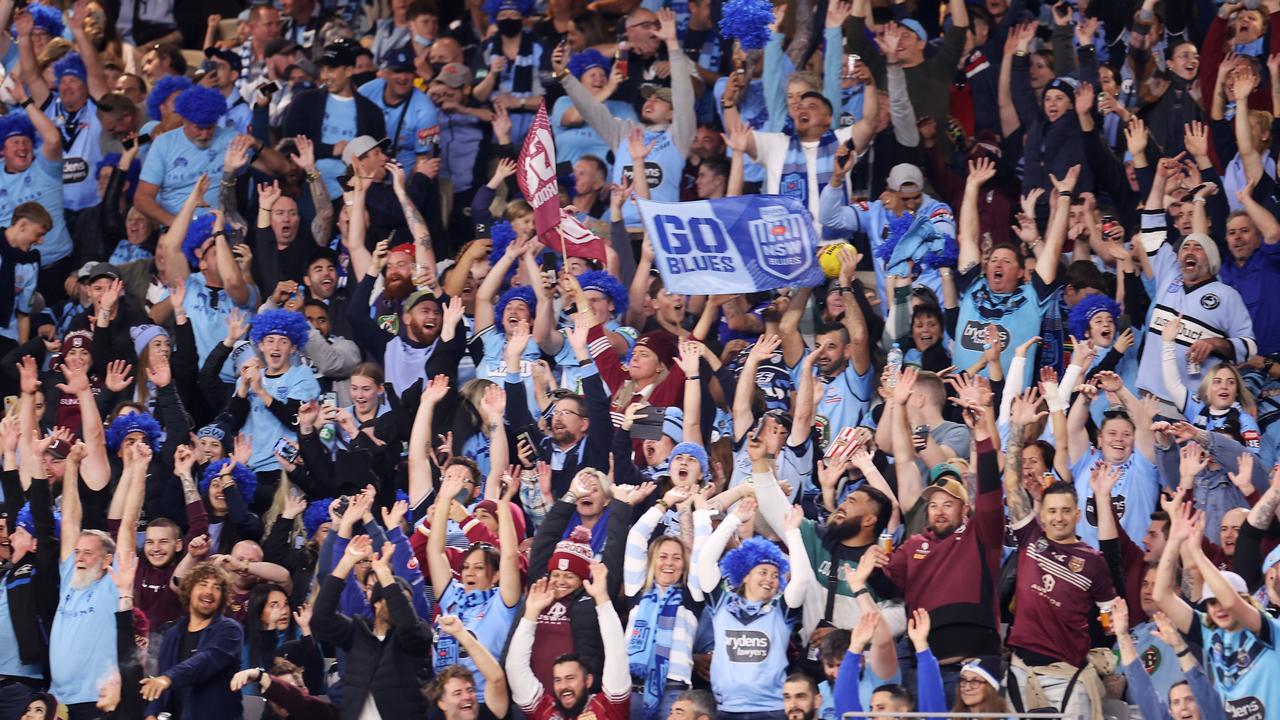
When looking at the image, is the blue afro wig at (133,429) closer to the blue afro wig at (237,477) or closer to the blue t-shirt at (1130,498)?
the blue afro wig at (237,477)

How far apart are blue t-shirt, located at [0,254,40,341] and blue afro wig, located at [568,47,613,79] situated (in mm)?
3871

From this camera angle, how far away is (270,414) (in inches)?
556

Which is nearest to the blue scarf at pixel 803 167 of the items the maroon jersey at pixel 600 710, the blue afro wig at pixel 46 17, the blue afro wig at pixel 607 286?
the blue afro wig at pixel 607 286

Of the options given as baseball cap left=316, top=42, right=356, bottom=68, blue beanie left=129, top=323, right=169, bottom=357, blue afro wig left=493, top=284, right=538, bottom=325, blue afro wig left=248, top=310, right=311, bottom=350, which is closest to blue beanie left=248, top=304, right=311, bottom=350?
blue afro wig left=248, top=310, right=311, bottom=350

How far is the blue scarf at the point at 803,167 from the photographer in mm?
14820

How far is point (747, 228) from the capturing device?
46.2ft

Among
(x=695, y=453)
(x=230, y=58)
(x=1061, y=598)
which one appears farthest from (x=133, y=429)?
(x=1061, y=598)

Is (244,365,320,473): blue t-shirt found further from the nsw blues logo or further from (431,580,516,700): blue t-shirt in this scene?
the nsw blues logo

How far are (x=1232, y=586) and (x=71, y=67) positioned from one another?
10219 mm

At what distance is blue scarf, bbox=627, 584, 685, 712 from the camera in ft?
37.9

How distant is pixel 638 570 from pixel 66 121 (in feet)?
24.0

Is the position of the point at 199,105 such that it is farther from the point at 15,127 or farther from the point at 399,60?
the point at 399,60

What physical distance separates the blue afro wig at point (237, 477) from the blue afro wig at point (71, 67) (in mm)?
4977

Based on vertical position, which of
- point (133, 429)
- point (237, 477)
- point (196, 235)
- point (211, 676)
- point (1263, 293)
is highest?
point (1263, 293)
